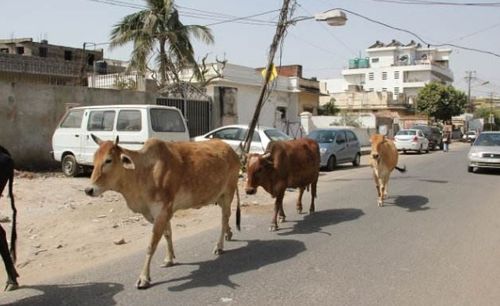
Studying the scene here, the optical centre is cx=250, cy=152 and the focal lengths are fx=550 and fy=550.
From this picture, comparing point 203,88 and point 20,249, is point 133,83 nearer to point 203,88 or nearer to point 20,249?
point 203,88

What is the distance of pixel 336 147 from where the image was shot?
2144 centimetres

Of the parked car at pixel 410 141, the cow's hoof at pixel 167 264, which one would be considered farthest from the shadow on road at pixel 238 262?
the parked car at pixel 410 141

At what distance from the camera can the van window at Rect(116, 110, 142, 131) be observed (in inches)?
566

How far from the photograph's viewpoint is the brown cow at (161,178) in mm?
6121

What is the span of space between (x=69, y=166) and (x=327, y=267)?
1068cm

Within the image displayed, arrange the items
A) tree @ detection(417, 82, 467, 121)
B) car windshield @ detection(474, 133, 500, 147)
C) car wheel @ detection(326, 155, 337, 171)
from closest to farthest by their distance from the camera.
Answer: car windshield @ detection(474, 133, 500, 147) → car wheel @ detection(326, 155, 337, 171) → tree @ detection(417, 82, 467, 121)

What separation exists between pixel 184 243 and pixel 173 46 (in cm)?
1742

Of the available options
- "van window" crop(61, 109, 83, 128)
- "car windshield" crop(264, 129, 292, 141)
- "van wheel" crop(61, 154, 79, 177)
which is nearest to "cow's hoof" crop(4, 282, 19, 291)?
"van wheel" crop(61, 154, 79, 177)

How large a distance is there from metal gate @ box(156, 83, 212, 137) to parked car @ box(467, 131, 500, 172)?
1043 cm

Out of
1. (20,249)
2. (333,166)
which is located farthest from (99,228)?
(333,166)

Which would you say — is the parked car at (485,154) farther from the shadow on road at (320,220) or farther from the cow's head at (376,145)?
the shadow on road at (320,220)

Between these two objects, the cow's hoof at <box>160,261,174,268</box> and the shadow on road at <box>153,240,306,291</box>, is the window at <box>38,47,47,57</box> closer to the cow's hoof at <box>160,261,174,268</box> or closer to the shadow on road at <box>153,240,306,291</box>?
the shadow on road at <box>153,240,306,291</box>

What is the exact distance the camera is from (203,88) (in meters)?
23.9

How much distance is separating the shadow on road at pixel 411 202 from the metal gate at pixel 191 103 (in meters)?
10.7
